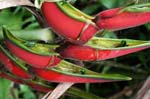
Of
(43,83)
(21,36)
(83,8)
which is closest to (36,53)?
(21,36)

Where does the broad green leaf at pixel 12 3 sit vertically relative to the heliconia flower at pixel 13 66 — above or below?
above

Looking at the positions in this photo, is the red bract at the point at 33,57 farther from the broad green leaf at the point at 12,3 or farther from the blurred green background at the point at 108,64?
the blurred green background at the point at 108,64

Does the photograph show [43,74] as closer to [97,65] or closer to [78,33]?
[78,33]

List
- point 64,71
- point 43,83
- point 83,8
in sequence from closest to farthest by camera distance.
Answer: point 64,71
point 43,83
point 83,8

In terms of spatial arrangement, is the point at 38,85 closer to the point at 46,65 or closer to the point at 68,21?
the point at 46,65

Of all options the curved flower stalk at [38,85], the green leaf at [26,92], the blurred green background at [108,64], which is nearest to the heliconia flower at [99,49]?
the curved flower stalk at [38,85]

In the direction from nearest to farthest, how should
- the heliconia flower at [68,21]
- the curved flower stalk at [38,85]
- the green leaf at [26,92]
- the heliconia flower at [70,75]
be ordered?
1. the heliconia flower at [68,21]
2. the heliconia flower at [70,75]
3. the curved flower stalk at [38,85]
4. the green leaf at [26,92]

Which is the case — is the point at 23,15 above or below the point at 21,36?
below
